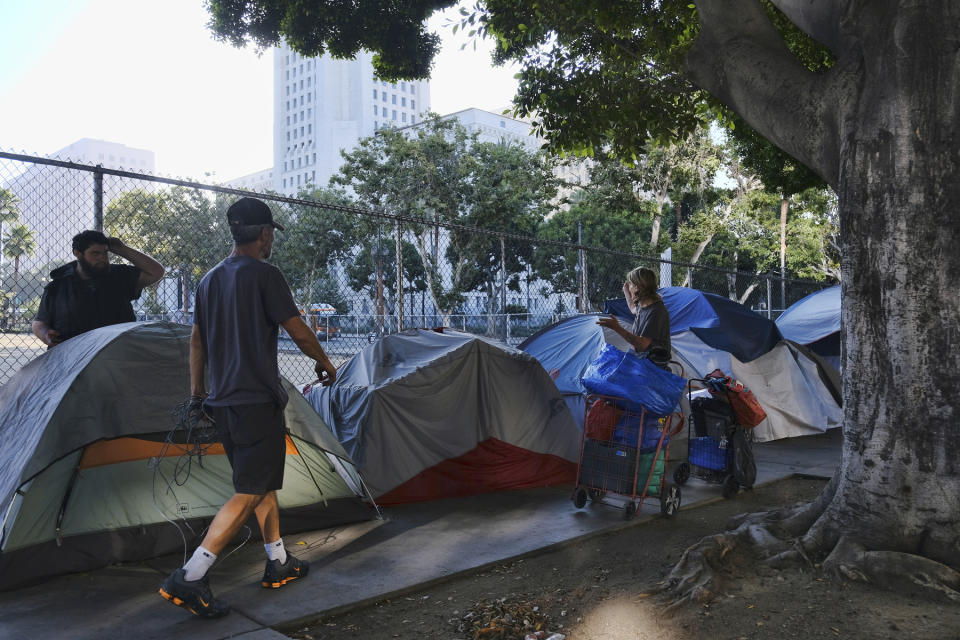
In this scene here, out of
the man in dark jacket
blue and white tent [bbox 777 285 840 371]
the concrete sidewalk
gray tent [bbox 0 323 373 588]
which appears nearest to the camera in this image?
the concrete sidewalk

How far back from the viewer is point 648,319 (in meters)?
5.77

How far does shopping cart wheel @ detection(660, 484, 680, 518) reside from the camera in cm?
→ 528

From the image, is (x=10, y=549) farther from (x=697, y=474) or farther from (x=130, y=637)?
(x=697, y=474)

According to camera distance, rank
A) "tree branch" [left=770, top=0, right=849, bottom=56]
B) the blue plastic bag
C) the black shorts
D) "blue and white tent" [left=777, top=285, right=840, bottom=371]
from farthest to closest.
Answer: "blue and white tent" [left=777, top=285, right=840, bottom=371] < the blue plastic bag < "tree branch" [left=770, top=0, right=849, bottom=56] < the black shorts

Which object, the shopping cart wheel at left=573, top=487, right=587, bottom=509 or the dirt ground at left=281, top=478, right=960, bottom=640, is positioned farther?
the shopping cart wheel at left=573, top=487, right=587, bottom=509

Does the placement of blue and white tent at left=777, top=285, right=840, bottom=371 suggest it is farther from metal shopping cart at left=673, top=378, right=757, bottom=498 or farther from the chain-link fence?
metal shopping cart at left=673, top=378, right=757, bottom=498

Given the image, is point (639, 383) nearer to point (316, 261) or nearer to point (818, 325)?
point (818, 325)

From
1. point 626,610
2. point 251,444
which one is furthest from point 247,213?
point 626,610

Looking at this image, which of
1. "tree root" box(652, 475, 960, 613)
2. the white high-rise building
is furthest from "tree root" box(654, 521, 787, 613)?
the white high-rise building

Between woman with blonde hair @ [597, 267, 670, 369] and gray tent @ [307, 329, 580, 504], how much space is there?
1.06m

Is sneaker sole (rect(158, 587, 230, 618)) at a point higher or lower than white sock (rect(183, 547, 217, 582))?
lower

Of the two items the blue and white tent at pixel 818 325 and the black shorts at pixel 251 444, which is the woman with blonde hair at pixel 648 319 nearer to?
the black shorts at pixel 251 444

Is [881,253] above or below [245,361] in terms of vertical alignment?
above

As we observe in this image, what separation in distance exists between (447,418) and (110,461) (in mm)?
2473
